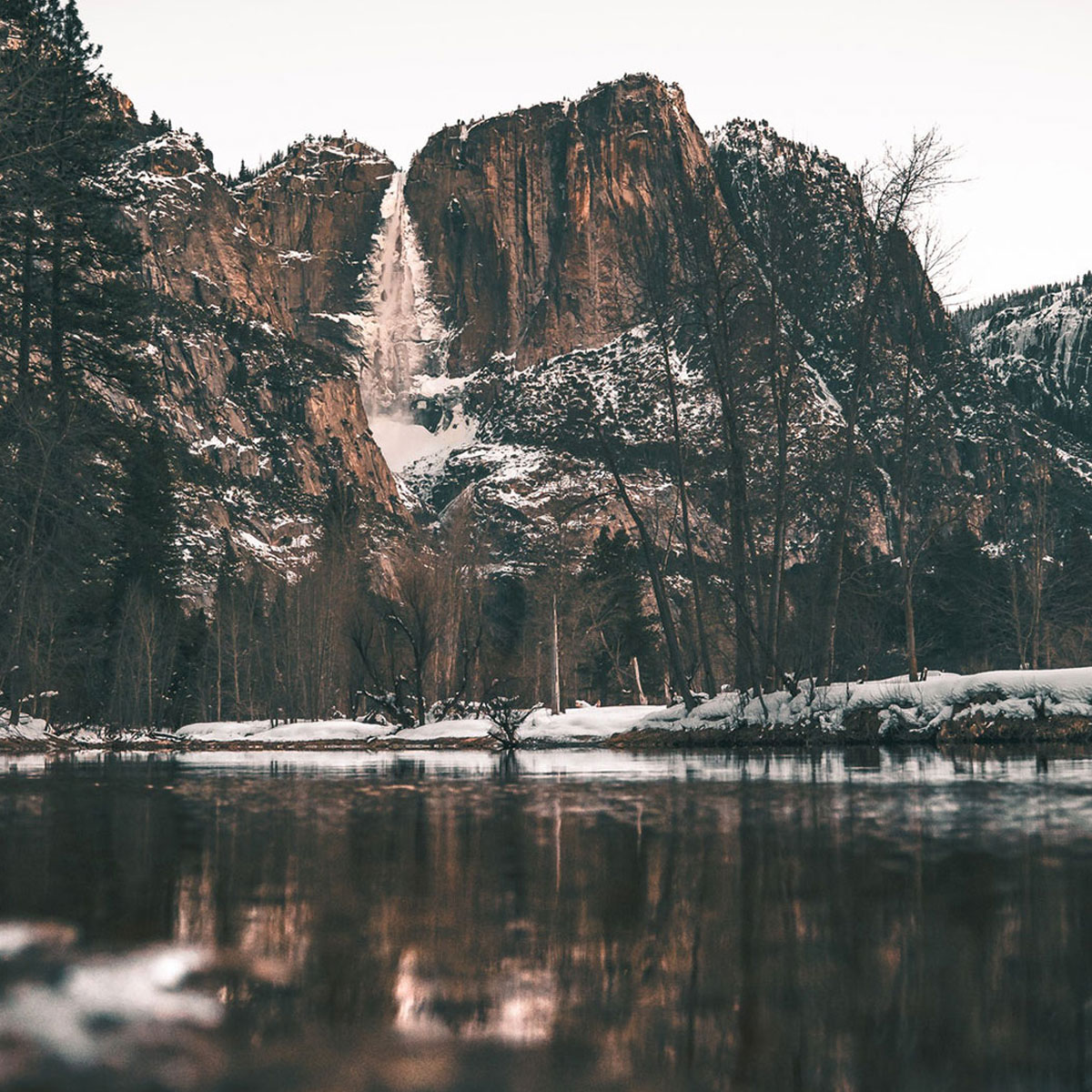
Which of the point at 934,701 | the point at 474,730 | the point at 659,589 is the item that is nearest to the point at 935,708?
the point at 934,701

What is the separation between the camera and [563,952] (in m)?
3.72

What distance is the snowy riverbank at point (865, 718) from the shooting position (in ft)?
64.7

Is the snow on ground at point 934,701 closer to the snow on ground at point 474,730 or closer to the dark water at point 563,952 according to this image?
the snow on ground at point 474,730

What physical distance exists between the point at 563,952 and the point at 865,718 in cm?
1894

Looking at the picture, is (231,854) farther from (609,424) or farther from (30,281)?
(30,281)

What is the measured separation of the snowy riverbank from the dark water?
40.0 feet

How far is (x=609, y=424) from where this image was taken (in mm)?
32219

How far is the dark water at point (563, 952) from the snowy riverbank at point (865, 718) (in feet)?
40.0

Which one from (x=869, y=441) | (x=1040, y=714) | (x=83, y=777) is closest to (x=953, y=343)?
(x=869, y=441)

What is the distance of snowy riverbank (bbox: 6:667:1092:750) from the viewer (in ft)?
64.7

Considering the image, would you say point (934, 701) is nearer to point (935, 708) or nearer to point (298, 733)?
point (935, 708)

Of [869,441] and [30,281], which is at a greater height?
[30,281]

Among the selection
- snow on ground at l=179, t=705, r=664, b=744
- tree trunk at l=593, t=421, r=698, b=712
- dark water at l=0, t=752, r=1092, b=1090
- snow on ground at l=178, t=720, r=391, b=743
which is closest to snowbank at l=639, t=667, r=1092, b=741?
tree trunk at l=593, t=421, r=698, b=712

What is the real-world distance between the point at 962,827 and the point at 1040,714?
13866 mm
